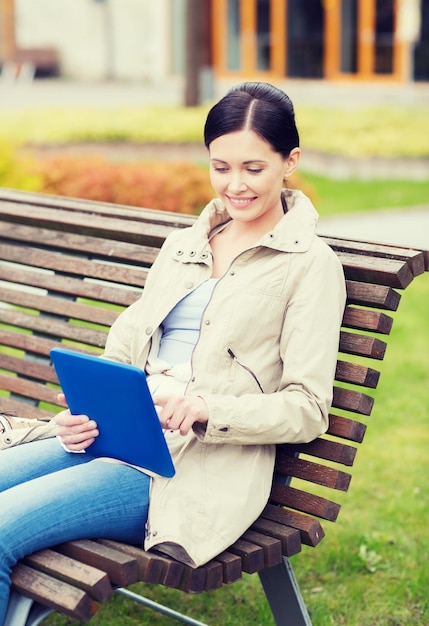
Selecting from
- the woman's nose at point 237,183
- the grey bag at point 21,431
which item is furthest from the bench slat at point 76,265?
the woman's nose at point 237,183

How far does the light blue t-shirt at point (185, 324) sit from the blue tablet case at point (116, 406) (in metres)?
0.31

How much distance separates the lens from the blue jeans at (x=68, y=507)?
231 cm

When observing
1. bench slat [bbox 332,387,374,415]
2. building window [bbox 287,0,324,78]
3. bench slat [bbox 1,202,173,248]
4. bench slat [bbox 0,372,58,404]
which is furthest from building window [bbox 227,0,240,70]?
bench slat [bbox 332,387,374,415]

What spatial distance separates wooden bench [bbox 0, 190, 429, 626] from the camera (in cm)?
229

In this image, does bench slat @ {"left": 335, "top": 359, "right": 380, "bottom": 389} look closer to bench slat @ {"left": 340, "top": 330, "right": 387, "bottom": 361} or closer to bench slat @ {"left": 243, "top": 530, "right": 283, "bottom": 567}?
bench slat @ {"left": 340, "top": 330, "right": 387, "bottom": 361}

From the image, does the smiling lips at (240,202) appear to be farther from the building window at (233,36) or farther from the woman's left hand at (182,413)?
the building window at (233,36)

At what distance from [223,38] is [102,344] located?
21.5 meters

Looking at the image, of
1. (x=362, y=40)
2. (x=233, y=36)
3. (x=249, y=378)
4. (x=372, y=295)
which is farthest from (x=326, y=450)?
(x=233, y=36)

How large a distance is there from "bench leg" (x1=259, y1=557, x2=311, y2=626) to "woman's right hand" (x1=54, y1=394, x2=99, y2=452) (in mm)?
591

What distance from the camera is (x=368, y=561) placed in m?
3.60

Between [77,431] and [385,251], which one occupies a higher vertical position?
[385,251]

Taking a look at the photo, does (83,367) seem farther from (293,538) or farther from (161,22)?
(161,22)

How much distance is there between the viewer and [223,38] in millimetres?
23859

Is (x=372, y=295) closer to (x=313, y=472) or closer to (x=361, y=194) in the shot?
(x=313, y=472)
